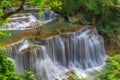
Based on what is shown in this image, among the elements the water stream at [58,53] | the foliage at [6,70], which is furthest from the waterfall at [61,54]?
the foliage at [6,70]

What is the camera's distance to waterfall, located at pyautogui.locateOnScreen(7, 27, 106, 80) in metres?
12.4

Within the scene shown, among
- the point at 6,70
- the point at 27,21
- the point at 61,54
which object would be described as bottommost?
the point at 61,54

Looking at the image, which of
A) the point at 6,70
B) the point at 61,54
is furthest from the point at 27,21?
the point at 6,70

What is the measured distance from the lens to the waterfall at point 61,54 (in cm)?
1236

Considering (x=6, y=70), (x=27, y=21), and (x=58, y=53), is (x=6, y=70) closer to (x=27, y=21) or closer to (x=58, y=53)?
(x=58, y=53)

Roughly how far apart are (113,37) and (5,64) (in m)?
11.6

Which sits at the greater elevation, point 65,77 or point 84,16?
point 84,16

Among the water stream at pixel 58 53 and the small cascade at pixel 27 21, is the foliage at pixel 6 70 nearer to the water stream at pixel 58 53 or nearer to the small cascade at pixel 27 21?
the water stream at pixel 58 53

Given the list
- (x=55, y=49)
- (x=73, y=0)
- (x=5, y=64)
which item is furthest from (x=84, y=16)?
(x=5, y=64)

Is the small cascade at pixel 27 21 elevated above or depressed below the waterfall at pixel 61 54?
above

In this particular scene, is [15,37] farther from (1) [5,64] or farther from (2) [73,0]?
(1) [5,64]

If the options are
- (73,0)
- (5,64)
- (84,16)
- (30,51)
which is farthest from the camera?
(84,16)

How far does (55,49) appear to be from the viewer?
14008 millimetres

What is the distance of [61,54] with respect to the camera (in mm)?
14273
